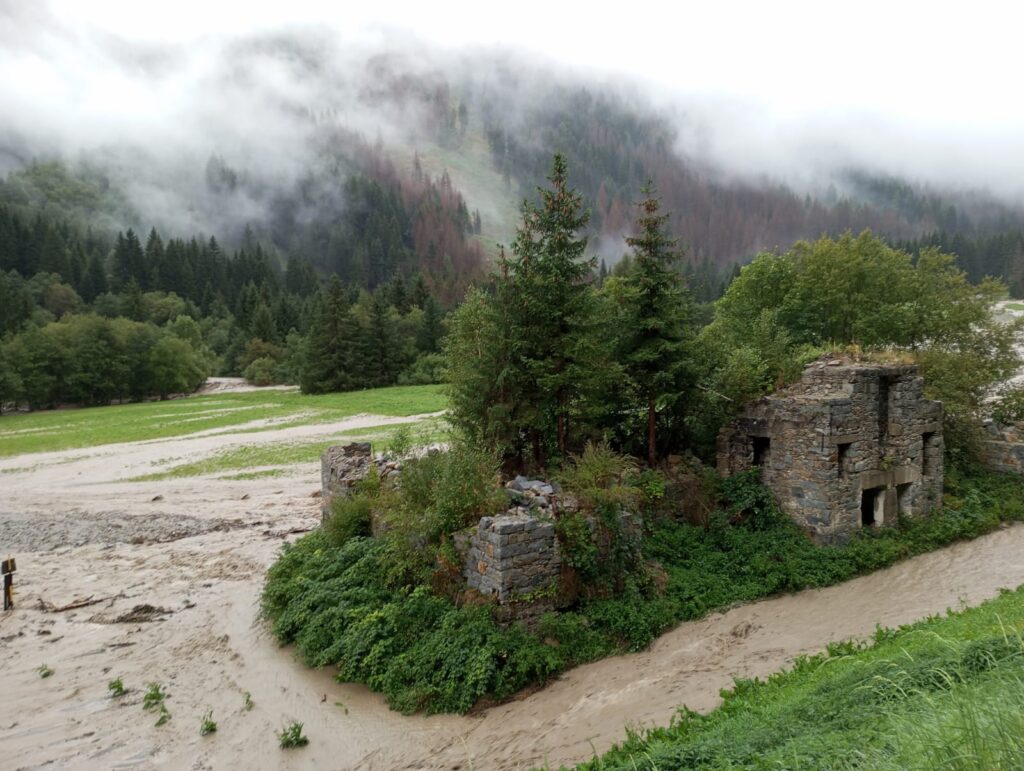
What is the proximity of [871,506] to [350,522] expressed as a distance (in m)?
14.3

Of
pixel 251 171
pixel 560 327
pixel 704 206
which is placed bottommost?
pixel 560 327

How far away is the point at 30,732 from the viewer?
9.82 meters

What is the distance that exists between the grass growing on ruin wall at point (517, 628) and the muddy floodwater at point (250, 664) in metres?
0.35

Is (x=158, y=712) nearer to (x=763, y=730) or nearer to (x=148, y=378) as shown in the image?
(x=763, y=730)

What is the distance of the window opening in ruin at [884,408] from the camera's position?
17.3m

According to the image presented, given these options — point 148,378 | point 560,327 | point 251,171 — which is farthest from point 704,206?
point 560,327

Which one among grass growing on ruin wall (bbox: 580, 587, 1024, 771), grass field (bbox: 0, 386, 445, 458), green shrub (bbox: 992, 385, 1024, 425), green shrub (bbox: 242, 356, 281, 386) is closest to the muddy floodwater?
grass growing on ruin wall (bbox: 580, 587, 1024, 771)

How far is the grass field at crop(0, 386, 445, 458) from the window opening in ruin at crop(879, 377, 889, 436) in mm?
31040

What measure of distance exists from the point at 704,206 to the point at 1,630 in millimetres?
195278

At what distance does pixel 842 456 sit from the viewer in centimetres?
1633

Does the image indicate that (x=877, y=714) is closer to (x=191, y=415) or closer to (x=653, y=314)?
(x=653, y=314)

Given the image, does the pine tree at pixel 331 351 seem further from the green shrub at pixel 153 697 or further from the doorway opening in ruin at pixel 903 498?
the doorway opening in ruin at pixel 903 498

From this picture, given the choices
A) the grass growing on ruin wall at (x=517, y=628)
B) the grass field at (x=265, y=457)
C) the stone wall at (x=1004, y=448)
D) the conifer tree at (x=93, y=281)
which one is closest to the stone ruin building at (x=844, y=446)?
the grass growing on ruin wall at (x=517, y=628)

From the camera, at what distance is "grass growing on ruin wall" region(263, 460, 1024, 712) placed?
10391 millimetres
